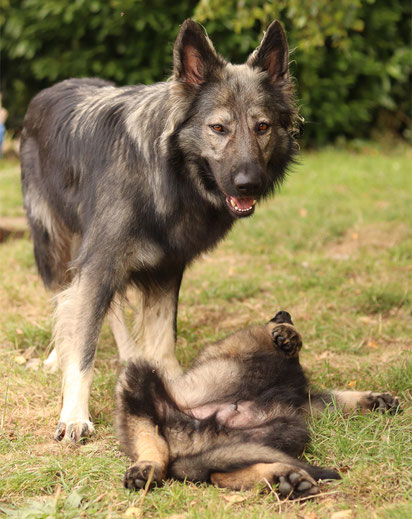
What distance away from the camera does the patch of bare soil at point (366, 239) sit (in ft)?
22.4

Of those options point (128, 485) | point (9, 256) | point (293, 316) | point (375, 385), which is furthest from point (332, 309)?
point (9, 256)

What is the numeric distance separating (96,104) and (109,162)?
589 mm

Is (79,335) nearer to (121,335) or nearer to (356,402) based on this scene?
(121,335)

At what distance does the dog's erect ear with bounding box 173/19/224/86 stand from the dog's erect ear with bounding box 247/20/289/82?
239 millimetres

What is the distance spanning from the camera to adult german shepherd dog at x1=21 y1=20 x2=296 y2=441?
12.2 feet

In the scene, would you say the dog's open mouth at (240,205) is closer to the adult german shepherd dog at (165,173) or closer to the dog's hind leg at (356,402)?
the adult german shepherd dog at (165,173)

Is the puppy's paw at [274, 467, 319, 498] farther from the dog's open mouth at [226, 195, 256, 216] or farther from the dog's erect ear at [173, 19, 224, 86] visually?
the dog's erect ear at [173, 19, 224, 86]

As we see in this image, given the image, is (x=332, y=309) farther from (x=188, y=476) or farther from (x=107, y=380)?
(x=188, y=476)

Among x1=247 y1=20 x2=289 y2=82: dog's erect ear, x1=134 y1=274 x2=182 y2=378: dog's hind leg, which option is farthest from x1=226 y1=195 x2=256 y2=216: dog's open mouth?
x1=134 y1=274 x2=182 y2=378: dog's hind leg

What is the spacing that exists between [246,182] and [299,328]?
1793mm

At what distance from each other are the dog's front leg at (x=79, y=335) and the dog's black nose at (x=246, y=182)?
0.96m

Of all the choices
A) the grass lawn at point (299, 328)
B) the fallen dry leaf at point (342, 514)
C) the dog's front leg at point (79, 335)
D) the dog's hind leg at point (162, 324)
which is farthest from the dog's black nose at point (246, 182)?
the fallen dry leaf at point (342, 514)

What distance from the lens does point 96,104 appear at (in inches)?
174

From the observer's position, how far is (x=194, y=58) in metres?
3.79
